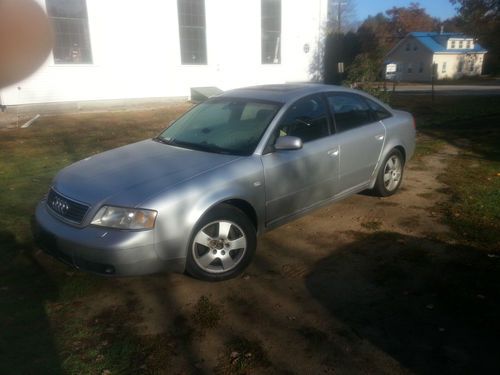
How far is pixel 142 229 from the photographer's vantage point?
3.21 metres

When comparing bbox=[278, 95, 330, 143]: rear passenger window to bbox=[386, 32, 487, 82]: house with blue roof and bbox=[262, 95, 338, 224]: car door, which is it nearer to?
bbox=[262, 95, 338, 224]: car door

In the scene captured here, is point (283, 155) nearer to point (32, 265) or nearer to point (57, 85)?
point (32, 265)

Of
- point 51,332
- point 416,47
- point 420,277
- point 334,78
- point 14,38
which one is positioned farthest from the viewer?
point 416,47

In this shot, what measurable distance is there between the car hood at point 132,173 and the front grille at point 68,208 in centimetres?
5

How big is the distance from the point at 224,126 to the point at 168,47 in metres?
13.3

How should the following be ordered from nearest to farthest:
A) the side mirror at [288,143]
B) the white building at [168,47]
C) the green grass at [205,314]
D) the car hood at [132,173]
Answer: the green grass at [205,314]
the car hood at [132,173]
the side mirror at [288,143]
the white building at [168,47]

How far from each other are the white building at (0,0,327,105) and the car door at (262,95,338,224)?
42.3ft

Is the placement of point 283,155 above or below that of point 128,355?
above

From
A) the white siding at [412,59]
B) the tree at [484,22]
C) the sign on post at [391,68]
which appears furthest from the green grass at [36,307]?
the white siding at [412,59]

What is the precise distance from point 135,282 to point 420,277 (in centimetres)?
251

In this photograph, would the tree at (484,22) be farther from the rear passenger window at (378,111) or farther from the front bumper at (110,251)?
the front bumper at (110,251)

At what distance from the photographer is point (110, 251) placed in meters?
3.15

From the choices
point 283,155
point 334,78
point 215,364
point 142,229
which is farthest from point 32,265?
point 334,78

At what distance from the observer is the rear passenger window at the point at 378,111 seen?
5.42 metres
